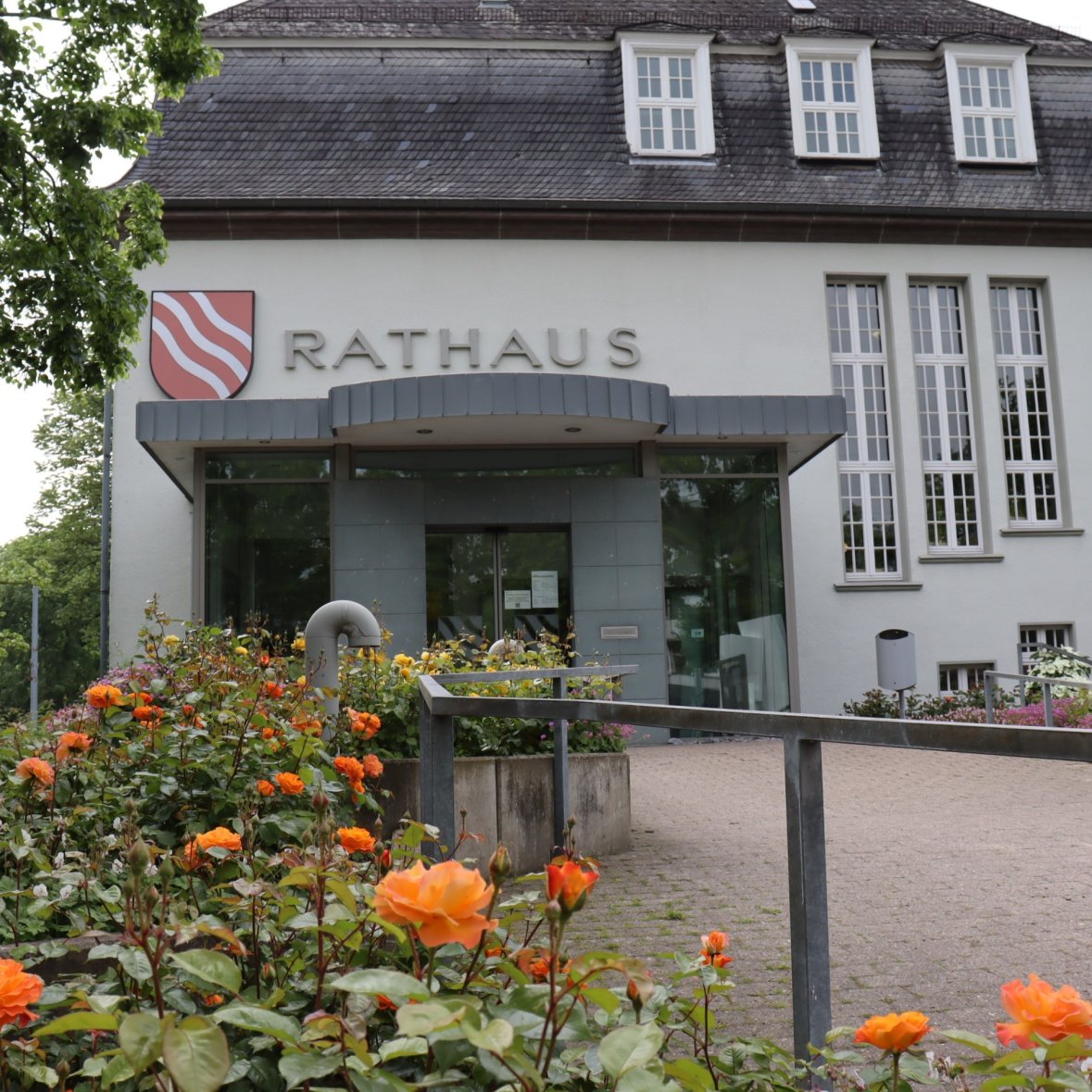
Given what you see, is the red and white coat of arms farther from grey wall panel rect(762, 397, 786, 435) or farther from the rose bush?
the rose bush

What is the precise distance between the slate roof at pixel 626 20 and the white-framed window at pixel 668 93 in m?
0.32

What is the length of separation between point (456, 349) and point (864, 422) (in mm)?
6455

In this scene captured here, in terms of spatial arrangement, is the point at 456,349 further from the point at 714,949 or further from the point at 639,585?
the point at 714,949

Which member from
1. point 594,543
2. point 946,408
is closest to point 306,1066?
point 594,543

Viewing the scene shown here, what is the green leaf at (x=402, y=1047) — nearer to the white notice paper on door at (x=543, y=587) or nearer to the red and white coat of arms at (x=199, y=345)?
the white notice paper on door at (x=543, y=587)

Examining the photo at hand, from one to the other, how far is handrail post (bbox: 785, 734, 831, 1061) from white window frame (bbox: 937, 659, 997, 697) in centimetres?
1636

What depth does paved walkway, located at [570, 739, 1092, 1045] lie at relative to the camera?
8.21ft

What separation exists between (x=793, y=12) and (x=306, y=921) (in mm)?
22704

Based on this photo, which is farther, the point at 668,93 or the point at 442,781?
the point at 668,93

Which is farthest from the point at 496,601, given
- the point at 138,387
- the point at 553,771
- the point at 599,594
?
the point at 553,771

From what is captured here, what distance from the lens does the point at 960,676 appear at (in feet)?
57.7

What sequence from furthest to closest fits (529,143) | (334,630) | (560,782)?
(529,143), (334,630), (560,782)

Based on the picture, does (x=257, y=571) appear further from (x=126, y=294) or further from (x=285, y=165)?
(x=285, y=165)

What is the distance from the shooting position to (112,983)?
1796 millimetres
